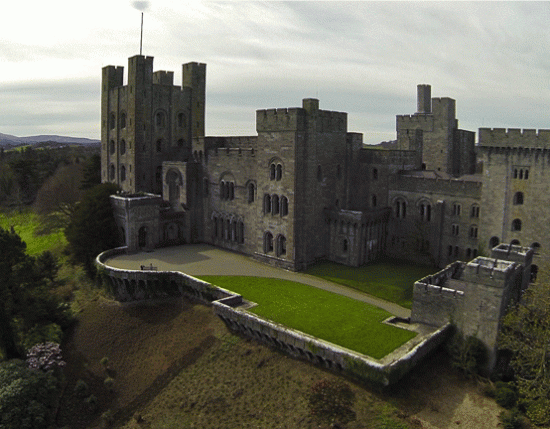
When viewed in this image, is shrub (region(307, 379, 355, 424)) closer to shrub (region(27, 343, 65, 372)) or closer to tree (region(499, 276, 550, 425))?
tree (region(499, 276, 550, 425))

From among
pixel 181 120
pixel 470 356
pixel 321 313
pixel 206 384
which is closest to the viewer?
pixel 470 356

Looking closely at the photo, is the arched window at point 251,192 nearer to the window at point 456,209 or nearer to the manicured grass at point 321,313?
the manicured grass at point 321,313

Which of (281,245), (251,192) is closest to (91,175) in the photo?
(251,192)

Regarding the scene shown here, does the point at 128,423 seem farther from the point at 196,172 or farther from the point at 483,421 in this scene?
the point at 196,172

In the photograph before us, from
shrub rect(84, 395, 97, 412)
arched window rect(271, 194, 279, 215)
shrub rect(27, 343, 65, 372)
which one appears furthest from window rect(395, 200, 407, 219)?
shrub rect(27, 343, 65, 372)

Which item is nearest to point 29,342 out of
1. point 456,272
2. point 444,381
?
point 444,381

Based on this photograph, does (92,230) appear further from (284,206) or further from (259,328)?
(259,328)
